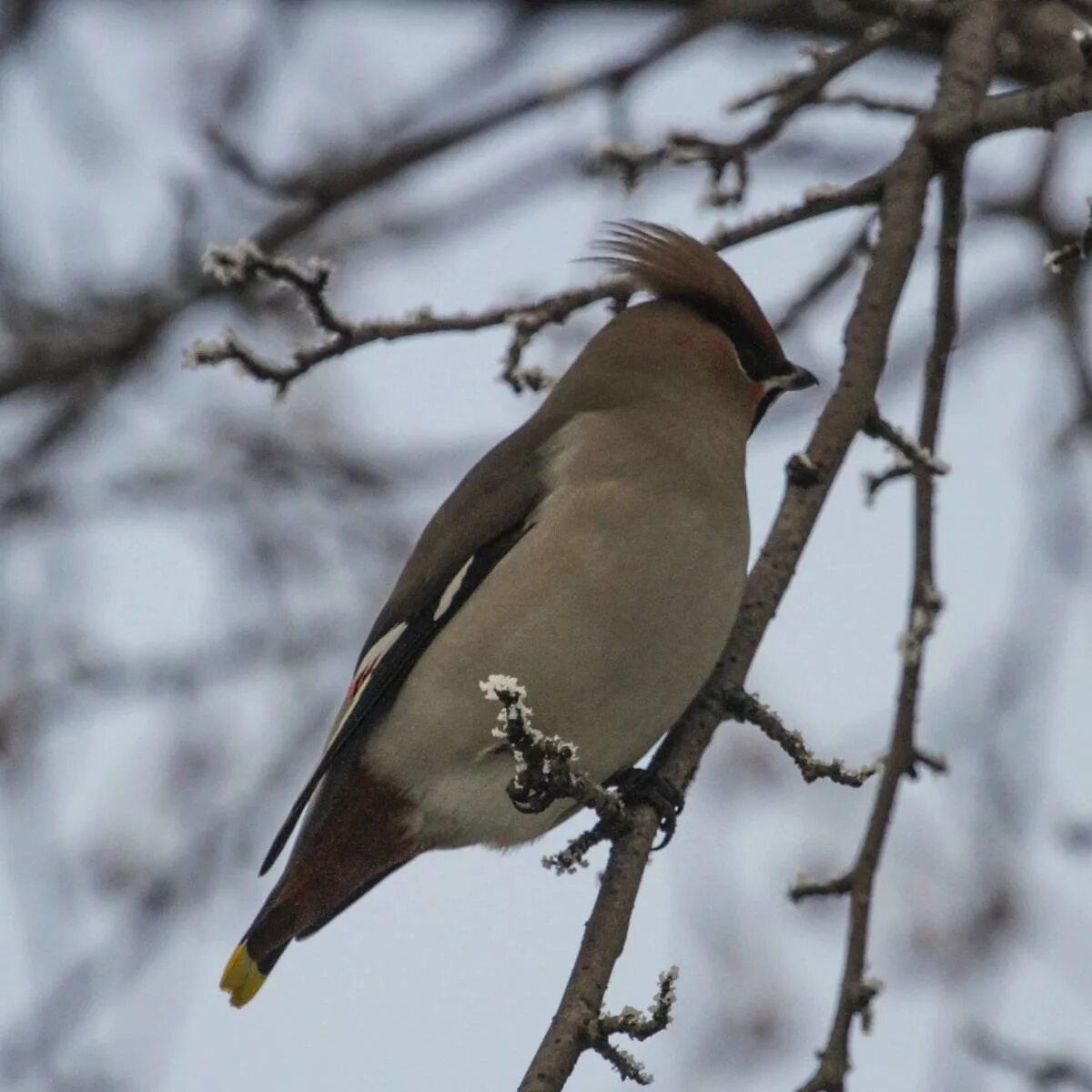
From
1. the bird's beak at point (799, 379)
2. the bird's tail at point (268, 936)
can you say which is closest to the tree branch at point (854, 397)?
the bird's beak at point (799, 379)

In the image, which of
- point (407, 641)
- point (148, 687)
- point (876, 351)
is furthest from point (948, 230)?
point (148, 687)

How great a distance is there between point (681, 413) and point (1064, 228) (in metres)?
1.55

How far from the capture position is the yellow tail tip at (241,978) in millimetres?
4043

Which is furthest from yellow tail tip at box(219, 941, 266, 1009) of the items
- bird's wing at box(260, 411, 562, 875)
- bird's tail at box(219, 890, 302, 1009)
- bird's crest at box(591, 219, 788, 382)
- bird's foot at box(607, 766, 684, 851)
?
bird's crest at box(591, 219, 788, 382)

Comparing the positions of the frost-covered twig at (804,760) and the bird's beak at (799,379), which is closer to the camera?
the frost-covered twig at (804,760)

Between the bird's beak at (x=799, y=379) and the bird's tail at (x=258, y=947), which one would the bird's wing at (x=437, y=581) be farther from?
the bird's beak at (x=799, y=379)

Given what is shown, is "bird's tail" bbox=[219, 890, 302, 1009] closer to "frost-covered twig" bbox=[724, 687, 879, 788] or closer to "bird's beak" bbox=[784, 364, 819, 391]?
"frost-covered twig" bbox=[724, 687, 879, 788]

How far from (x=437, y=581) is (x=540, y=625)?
0.39 metres

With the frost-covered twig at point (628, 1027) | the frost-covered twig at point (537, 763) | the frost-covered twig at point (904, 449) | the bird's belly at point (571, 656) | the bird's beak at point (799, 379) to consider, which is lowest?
the frost-covered twig at point (628, 1027)

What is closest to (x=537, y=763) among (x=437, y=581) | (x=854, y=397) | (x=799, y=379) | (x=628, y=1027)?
(x=628, y=1027)

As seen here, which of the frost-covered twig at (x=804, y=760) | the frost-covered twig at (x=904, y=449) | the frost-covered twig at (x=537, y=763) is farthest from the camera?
the frost-covered twig at (x=904, y=449)

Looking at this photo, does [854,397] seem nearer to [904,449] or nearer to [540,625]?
[904,449]

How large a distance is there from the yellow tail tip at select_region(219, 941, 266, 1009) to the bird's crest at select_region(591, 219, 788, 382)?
176 centimetres

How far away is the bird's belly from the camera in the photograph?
3.71 metres
